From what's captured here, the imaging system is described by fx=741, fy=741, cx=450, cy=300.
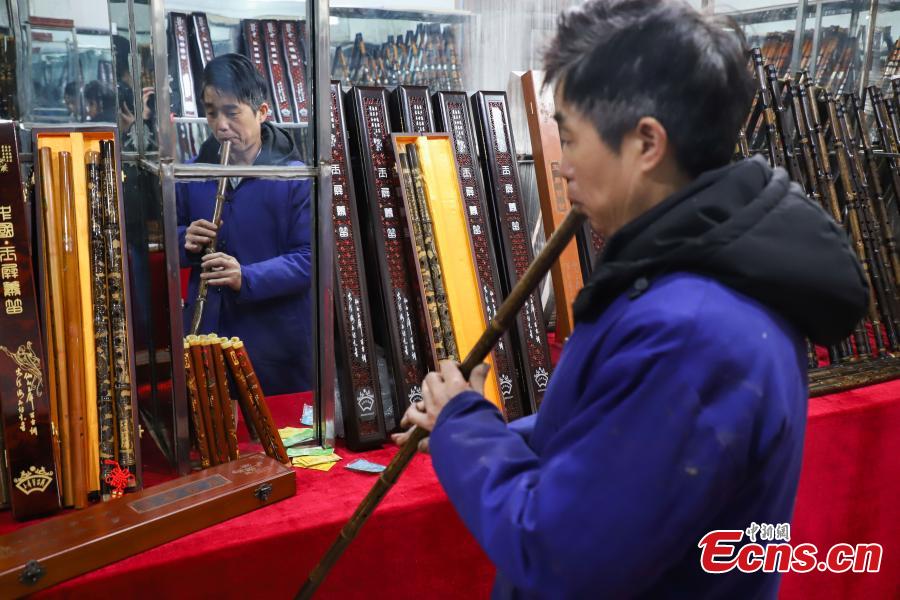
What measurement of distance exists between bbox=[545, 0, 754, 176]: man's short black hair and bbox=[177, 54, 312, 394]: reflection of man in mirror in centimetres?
112

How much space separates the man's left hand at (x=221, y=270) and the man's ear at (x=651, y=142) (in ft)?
4.41

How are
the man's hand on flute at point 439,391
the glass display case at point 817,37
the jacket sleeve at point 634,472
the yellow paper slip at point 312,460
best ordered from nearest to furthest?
1. the jacket sleeve at point 634,472
2. the man's hand on flute at point 439,391
3. the yellow paper slip at point 312,460
4. the glass display case at point 817,37

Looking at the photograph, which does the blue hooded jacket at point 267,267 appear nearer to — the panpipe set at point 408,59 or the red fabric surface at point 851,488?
the panpipe set at point 408,59

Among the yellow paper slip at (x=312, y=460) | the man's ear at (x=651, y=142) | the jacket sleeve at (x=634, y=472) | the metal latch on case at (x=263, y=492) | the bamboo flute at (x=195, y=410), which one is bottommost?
the yellow paper slip at (x=312, y=460)

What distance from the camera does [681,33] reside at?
34.9 inches

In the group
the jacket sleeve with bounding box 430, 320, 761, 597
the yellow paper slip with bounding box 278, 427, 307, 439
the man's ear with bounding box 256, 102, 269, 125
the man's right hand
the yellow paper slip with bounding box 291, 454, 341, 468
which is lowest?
the yellow paper slip with bounding box 291, 454, 341, 468

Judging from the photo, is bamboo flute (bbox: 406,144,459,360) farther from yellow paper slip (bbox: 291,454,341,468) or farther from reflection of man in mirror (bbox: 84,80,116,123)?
reflection of man in mirror (bbox: 84,80,116,123)

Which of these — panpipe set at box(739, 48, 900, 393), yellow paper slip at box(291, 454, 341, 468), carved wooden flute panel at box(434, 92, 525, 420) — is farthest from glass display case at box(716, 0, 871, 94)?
yellow paper slip at box(291, 454, 341, 468)

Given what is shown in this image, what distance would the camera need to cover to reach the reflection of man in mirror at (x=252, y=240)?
184 centimetres

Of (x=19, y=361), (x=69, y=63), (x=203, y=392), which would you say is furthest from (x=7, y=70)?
(x=203, y=392)

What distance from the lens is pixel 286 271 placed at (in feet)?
6.66

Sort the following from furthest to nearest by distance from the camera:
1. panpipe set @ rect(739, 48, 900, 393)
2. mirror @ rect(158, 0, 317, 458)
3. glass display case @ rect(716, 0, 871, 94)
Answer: glass display case @ rect(716, 0, 871, 94) → panpipe set @ rect(739, 48, 900, 393) → mirror @ rect(158, 0, 317, 458)

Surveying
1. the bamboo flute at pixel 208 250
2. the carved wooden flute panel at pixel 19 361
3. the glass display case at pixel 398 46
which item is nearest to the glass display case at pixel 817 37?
the glass display case at pixel 398 46

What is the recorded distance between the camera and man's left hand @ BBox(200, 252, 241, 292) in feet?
6.38
